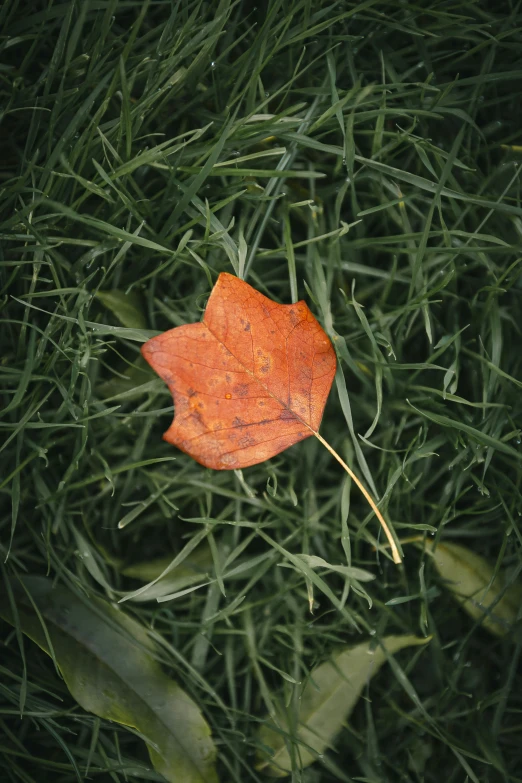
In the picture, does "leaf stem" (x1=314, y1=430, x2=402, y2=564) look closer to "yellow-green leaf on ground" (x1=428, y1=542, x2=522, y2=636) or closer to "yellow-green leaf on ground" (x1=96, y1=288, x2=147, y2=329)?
"yellow-green leaf on ground" (x1=428, y1=542, x2=522, y2=636)

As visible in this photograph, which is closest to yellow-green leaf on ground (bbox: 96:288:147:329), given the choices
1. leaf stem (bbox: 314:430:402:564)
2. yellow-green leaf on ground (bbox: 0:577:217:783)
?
leaf stem (bbox: 314:430:402:564)

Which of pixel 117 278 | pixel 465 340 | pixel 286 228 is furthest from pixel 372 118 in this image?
pixel 117 278

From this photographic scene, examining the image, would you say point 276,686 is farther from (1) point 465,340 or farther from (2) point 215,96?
(2) point 215,96

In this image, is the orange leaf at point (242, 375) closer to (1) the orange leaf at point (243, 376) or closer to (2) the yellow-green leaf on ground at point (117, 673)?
(1) the orange leaf at point (243, 376)

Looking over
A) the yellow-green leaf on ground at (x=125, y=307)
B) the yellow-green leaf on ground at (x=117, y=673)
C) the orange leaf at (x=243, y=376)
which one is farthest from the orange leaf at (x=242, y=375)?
the yellow-green leaf on ground at (x=117, y=673)

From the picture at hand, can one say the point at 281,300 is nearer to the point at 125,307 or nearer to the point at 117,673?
the point at 125,307

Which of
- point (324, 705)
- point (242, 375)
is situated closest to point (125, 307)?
point (242, 375)
